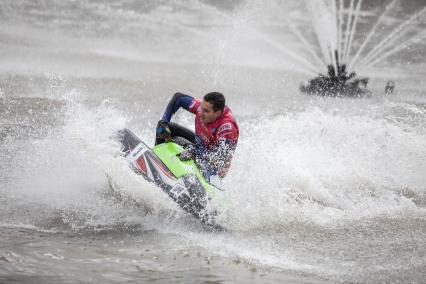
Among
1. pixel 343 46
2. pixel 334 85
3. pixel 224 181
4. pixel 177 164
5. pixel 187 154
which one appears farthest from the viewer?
pixel 343 46

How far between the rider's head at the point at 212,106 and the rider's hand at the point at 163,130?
0.69 metres

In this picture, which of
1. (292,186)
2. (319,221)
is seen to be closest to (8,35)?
(292,186)

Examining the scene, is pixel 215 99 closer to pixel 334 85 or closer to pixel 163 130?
pixel 163 130

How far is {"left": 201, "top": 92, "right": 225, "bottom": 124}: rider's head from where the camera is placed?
7266 millimetres

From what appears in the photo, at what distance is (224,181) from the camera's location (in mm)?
7809

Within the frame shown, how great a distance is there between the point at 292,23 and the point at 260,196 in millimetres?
19402

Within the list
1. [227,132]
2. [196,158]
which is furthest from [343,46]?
[227,132]

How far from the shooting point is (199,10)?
27.6 meters

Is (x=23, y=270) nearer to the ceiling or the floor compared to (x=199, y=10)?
nearer to the floor

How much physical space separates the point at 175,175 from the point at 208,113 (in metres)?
0.84

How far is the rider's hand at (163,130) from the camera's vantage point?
7.93 metres

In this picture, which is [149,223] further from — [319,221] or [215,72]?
[215,72]

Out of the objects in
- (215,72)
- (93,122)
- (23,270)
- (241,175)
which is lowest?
(23,270)

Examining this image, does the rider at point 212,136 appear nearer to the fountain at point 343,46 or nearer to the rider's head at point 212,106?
the rider's head at point 212,106
